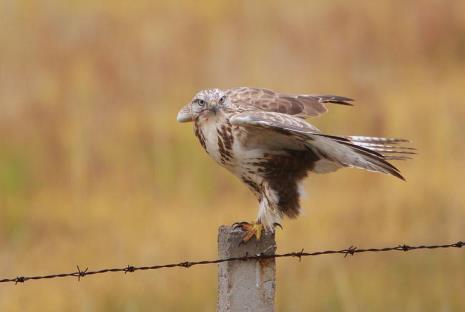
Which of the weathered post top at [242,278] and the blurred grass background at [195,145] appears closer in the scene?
the weathered post top at [242,278]

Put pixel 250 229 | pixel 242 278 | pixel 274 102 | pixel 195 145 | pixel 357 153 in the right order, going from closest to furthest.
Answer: pixel 242 278, pixel 250 229, pixel 357 153, pixel 274 102, pixel 195 145

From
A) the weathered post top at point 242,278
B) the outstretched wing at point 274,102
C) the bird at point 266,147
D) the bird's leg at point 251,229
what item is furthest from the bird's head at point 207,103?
the weathered post top at point 242,278

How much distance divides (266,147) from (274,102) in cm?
37

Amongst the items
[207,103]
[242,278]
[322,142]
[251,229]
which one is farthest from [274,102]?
[242,278]

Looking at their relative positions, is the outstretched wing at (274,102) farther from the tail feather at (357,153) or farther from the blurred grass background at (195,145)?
the blurred grass background at (195,145)

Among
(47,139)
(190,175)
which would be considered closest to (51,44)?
(47,139)

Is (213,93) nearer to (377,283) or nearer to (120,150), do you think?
(377,283)

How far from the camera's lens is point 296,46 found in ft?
41.7

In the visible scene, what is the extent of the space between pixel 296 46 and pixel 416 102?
1.28 meters

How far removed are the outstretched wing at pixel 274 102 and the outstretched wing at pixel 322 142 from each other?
0.31m

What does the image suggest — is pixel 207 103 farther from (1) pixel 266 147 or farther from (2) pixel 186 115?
(1) pixel 266 147

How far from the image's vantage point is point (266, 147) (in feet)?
25.8

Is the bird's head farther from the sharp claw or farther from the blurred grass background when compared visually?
the blurred grass background

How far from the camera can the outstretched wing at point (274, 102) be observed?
8.06 meters
